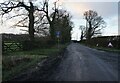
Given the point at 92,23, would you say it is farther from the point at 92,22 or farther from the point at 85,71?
the point at 85,71

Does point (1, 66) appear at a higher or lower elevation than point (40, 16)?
lower

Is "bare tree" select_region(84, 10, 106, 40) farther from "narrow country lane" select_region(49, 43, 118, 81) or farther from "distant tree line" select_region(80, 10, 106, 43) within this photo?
"narrow country lane" select_region(49, 43, 118, 81)

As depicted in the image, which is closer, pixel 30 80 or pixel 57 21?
pixel 30 80

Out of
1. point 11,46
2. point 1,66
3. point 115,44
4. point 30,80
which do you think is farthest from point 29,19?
point 30,80

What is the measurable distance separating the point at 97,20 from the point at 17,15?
8073cm

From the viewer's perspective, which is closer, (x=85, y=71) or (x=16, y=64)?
(x=85, y=71)

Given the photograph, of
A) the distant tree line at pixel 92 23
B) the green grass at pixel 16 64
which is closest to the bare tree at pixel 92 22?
the distant tree line at pixel 92 23

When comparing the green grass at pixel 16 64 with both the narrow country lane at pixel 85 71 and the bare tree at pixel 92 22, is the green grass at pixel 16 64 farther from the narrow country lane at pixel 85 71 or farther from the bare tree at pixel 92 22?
the bare tree at pixel 92 22

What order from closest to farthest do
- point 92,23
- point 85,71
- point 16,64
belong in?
point 85,71
point 16,64
point 92,23

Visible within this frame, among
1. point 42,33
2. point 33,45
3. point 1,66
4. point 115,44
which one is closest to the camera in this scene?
point 1,66

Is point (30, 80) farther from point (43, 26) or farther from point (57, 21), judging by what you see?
point (57, 21)

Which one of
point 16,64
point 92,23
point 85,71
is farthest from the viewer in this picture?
point 92,23

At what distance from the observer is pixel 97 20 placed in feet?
425

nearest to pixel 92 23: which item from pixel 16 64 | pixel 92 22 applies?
pixel 92 22
